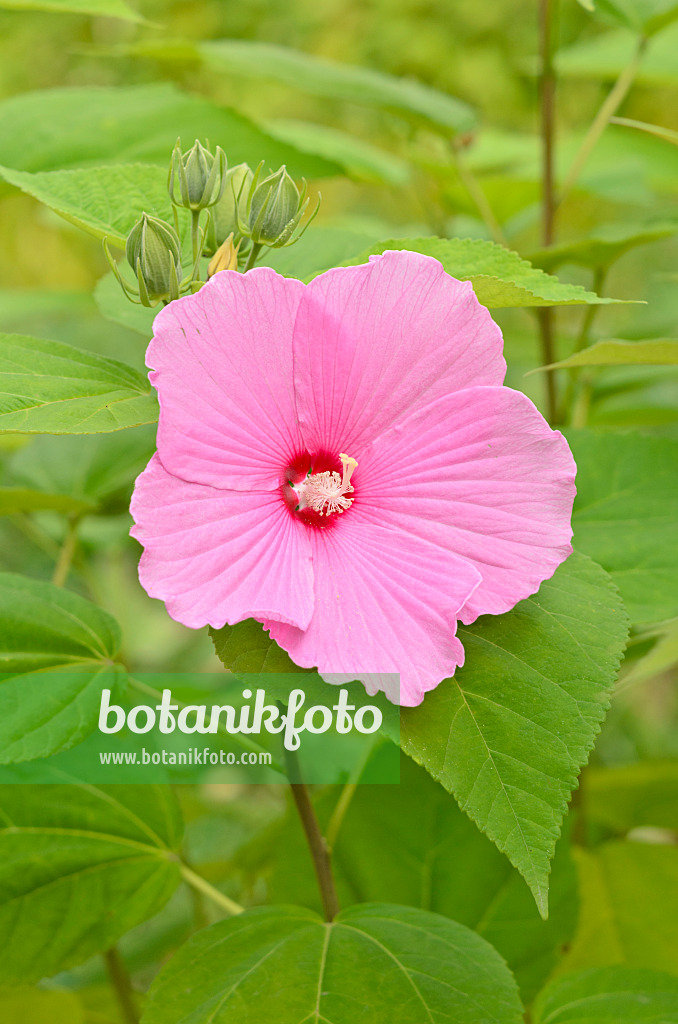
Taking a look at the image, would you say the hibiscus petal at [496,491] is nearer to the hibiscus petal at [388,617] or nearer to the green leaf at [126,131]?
the hibiscus petal at [388,617]

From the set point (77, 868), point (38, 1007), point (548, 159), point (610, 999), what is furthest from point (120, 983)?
point (548, 159)

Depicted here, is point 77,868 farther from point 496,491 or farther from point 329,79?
point 329,79

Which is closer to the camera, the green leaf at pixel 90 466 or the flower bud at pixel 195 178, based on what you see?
the flower bud at pixel 195 178

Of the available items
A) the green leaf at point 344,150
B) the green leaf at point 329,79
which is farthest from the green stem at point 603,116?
the green leaf at point 344,150

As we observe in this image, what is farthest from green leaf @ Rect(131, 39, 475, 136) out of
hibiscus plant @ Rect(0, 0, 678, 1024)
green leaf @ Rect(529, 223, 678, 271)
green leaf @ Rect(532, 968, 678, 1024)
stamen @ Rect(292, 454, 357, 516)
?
green leaf @ Rect(532, 968, 678, 1024)

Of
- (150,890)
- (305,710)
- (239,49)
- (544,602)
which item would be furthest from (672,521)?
(239,49)

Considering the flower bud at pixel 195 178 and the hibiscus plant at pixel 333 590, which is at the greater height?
the flower bud at pixel 195 178
